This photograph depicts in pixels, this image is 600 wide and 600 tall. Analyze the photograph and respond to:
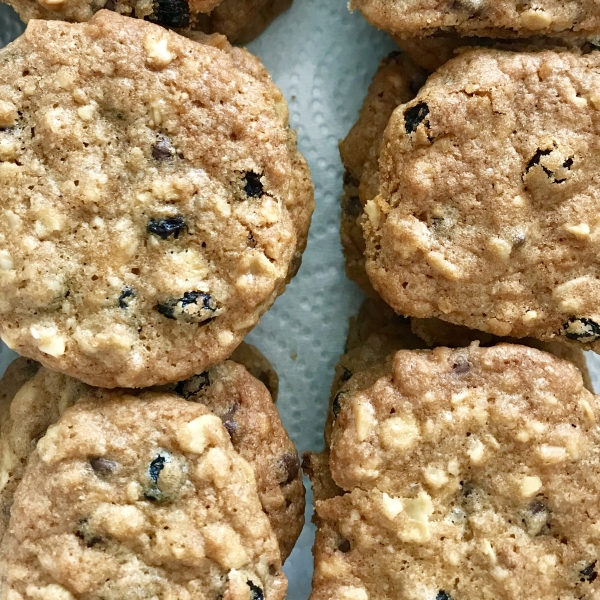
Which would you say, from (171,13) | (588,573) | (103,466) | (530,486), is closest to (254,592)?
(103,466)

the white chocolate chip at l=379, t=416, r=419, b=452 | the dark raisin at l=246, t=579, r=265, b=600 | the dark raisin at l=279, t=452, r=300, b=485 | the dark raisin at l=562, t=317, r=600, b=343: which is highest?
the dark raisin at l=562, t=317, r=600, b=343

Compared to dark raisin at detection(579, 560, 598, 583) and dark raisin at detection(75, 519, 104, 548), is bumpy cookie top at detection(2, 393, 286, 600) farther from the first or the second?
dark raisin at detection(579, 560, 598, 583)

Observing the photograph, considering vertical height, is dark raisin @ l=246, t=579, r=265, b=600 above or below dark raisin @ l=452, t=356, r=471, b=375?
below

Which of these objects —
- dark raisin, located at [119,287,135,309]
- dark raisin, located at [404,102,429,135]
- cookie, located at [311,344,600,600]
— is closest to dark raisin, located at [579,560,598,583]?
cookie, located at [311,344,600,600]

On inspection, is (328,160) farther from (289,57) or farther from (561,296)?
(561,296)

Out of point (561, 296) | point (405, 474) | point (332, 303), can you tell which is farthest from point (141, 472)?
point (561, 296)

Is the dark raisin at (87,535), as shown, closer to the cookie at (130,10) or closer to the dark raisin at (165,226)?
the dark raisin at (165,226)

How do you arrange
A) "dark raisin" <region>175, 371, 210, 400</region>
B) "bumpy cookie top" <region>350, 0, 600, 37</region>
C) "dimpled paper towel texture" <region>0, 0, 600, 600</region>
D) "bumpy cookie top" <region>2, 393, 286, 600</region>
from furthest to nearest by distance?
"dimpled paper towel texture" <region>0, 0, 600, 600</region>
"dark raisin" <region>175, 371, 210, 400</region>
"bumpy cookie top" <region>350, 0, 600, 37</region>
"bumpy cookie top" <region>2, 393, 286, 600</region>

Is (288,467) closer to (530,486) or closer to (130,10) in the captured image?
(530,486)
